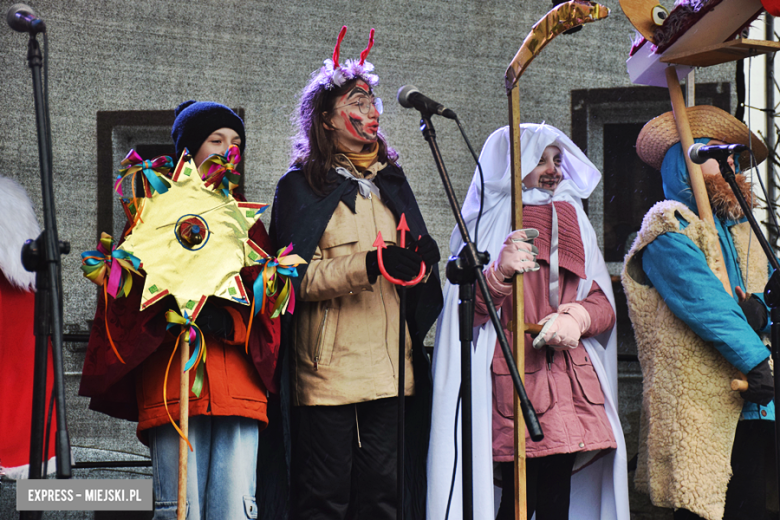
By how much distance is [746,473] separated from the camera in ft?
9.45

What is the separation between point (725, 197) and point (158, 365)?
2128 mm

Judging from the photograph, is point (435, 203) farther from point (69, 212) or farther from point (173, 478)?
point (173, 478)

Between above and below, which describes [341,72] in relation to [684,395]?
above

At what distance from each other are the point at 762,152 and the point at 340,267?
6.32ft

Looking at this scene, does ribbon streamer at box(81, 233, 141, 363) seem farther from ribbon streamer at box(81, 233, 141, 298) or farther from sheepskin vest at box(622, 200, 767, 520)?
sheepskin vest at box(622, 200, 767, 520)

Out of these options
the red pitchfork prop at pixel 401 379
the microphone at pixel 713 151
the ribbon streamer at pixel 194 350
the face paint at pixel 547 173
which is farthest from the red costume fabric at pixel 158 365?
the microphone at pixel 713 151

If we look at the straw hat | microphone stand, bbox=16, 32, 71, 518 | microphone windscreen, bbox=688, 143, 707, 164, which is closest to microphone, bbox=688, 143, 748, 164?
microphone windscreen, bbox=688, 143, 707, 164

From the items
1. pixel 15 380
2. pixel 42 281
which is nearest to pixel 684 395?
pixel 42 281

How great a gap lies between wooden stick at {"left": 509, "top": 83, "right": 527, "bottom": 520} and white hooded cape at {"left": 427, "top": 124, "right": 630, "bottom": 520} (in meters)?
0.23

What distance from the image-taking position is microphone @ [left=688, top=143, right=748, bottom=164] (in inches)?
107

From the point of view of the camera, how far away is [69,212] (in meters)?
4.02

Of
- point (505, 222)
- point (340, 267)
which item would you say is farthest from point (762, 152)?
point (340, 267)

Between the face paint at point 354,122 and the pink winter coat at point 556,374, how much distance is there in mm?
675

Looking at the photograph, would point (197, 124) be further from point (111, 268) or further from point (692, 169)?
point (692, 169)
